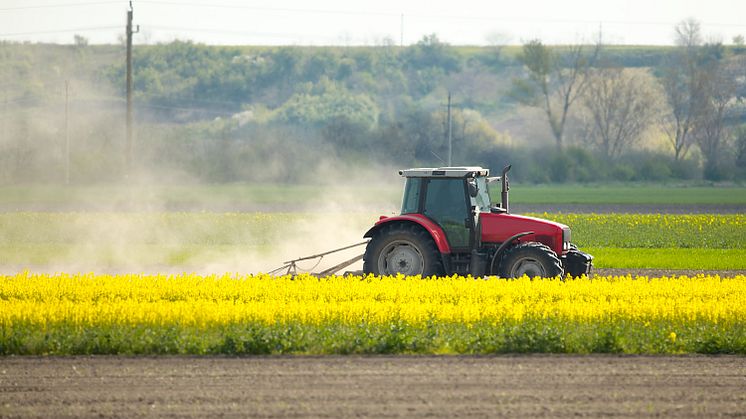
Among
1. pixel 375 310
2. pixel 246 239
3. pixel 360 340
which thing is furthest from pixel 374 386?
pixel 246 239

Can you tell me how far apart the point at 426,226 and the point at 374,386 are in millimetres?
7779

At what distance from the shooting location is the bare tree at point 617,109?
82500 mm

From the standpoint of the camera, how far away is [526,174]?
77875 mm

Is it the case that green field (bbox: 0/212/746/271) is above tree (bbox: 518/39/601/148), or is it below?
below

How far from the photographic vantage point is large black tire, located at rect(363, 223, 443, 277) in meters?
20.1

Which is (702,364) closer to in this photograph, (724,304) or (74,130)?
(724,304)

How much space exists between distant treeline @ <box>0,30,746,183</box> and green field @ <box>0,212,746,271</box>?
33.7m

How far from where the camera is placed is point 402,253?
20.4 m

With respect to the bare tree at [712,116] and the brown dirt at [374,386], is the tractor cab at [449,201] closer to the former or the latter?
the brown dirt at [374,386]

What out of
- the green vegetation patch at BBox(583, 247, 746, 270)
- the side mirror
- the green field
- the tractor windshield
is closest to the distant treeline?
the green field

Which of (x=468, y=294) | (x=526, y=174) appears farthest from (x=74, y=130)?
(x=468, y=294)

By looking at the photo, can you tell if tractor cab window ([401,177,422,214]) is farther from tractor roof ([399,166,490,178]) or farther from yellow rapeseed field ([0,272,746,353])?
yellow rapeseed field ([0,272,746,353])

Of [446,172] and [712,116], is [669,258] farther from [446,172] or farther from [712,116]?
[712,116]

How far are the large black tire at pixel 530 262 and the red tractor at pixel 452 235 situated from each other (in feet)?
0.06
